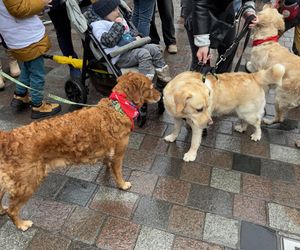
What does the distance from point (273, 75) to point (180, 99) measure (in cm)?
125

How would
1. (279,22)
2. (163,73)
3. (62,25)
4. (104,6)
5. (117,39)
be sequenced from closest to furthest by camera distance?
(117,39), (104,6), (163,73), (279,22), (62,25)

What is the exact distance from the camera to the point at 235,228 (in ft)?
10.0

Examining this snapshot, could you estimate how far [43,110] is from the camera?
4539mm

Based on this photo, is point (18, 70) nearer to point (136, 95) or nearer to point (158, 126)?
point (158, 126)

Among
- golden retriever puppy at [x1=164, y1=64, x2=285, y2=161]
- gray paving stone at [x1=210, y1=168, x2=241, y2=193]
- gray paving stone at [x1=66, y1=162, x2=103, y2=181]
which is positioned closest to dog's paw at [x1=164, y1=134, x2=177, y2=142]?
golden retriever puppy at [x1=164, y1=64, x2=285, y2=161]

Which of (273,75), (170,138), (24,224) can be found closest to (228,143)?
(170,138)

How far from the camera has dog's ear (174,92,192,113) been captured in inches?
129

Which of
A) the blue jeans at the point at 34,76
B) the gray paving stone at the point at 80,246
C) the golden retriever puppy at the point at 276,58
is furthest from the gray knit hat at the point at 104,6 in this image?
the gray paving stone at the point at 80,246

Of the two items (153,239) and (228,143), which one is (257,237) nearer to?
(153,239)

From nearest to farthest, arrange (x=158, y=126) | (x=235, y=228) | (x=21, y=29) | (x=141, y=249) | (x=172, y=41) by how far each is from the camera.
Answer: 1. (x=141, y=249)
2. (x=235, y=228)
3. (x=21, y=29)
4. (x=158, y=126)
5. (x=172, y=41)

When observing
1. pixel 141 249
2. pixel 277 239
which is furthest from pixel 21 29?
pixel 277 239

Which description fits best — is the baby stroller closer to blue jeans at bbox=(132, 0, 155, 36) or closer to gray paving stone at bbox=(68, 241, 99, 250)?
blue jeans at bbox=(132, 0, 155, 36)

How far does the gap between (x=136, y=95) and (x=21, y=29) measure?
1.75m

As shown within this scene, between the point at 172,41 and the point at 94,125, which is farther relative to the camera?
the point at 172,41
